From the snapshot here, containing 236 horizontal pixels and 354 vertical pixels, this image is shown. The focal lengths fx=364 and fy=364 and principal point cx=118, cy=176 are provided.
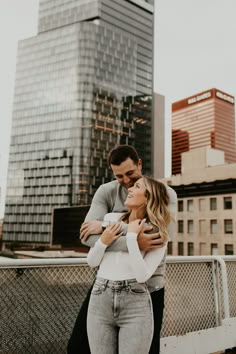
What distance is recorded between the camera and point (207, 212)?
55.0 meters

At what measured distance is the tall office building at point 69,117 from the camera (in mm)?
116438

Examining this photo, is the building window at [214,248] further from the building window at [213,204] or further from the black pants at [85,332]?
the black pants at [85,332]

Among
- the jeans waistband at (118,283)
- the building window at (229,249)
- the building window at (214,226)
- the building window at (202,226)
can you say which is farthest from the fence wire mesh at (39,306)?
the building window at (202,226)

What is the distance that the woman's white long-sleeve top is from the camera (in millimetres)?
2424

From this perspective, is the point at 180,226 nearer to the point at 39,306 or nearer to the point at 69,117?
the point at 39,306

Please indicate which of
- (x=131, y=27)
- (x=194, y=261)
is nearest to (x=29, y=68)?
(x=131, y=27)

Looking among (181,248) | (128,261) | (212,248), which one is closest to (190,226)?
(181,248)

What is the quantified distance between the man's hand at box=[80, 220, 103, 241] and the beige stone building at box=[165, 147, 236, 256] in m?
51.1

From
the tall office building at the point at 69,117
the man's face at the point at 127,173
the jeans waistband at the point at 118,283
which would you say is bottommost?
the jeans waistband at the point at 118,283

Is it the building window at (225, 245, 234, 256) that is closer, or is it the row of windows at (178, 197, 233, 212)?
the building window at (225, 245, 234, 256)

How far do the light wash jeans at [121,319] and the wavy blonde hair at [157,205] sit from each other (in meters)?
0.44

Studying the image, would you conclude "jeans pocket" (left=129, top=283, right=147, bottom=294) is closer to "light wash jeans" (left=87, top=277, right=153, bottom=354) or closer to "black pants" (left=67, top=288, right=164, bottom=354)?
"light wash jeans" (left=87, top=277, right=153, bottom=354)

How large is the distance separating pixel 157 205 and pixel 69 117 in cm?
11955

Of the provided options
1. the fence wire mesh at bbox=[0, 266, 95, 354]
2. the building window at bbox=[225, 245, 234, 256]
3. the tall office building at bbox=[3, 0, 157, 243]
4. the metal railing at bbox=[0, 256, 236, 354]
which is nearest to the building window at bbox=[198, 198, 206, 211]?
the building window at bbox=[225, 245, 234, 256]
